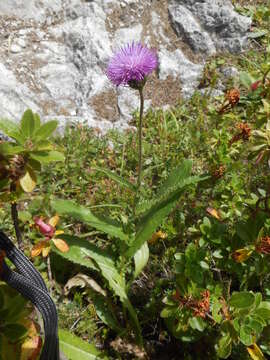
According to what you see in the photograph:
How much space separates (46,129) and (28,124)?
0.06m

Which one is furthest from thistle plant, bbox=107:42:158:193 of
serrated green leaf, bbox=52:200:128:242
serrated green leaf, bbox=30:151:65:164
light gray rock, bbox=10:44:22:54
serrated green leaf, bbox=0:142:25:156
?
light gray rock, bbox=10:44:22:54

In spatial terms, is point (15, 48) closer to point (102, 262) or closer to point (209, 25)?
point (209, 25)

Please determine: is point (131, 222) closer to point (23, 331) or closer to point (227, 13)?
point (23, 331)

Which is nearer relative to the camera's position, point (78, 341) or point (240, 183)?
point (78, 341)

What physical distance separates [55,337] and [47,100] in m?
2.46

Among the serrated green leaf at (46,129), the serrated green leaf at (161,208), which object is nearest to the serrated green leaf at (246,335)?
the serrated green leaf at (161,208)

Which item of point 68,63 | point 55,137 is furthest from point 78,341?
point 68,63

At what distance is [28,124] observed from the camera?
50.5 inches

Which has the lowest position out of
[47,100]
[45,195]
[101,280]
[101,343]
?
[101,343]

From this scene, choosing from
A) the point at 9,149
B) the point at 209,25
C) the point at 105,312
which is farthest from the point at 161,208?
the point at 209,25

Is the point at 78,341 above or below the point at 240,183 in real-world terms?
→ below

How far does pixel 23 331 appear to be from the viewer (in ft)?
4.05

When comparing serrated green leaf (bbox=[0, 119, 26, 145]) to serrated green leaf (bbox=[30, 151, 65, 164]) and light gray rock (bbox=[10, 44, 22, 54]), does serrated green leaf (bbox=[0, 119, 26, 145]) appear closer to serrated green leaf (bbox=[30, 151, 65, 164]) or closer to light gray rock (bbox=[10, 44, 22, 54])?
serrated green leaf (bbox=[30, 151, 65, 164])

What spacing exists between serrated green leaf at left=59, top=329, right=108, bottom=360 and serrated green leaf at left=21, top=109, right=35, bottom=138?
104cm
